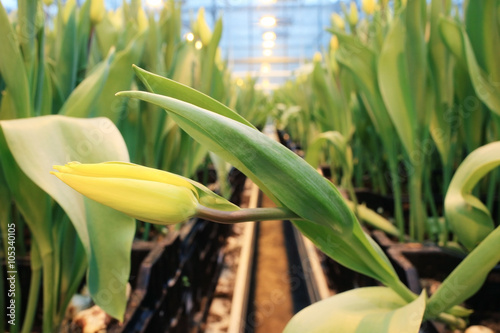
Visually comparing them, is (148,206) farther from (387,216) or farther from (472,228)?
(387,216)

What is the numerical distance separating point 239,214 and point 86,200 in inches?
6.7

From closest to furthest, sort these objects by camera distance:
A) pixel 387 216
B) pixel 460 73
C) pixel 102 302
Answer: pixel 102 302 < pixel 460 73 < pixel 387 216

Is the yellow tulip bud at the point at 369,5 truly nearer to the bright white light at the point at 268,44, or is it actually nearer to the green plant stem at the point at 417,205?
the green plant stem at the point at 417,205

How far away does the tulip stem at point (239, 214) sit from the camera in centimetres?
17

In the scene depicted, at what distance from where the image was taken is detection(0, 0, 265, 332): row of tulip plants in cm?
28

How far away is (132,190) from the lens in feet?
0.52

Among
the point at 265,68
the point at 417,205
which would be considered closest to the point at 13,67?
the point at 417,205

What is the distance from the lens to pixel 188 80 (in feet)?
2.09

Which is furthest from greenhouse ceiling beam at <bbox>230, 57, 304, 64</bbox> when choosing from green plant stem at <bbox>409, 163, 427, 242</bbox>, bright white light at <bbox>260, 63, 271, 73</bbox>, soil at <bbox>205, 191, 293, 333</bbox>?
green plant stem at <bbox>409, 163, 427, 242</bbox>

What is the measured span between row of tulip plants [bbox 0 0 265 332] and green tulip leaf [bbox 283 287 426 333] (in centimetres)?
13

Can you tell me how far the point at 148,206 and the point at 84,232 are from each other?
15cm

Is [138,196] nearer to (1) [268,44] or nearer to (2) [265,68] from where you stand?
(2) [265,68]

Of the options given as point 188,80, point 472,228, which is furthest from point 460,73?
point 188,80

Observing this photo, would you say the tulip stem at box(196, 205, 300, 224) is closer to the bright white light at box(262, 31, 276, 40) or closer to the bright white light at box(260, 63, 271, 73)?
the bright white light at box(262, 31, 276, 40)
